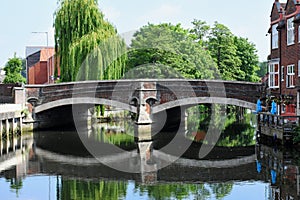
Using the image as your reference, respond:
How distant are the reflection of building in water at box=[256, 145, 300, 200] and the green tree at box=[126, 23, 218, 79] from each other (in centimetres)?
2104

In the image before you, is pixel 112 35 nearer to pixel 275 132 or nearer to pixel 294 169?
pixel 275 132

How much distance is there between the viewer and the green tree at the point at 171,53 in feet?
138

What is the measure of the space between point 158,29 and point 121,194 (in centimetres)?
3090

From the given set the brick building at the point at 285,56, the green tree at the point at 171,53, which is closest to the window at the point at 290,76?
the brick building at the point at 285,56

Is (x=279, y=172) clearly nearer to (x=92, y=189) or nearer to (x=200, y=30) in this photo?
(x=92, y=189)

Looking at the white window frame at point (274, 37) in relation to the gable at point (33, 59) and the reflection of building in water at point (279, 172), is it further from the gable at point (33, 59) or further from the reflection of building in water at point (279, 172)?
the gable at point (33, 59)

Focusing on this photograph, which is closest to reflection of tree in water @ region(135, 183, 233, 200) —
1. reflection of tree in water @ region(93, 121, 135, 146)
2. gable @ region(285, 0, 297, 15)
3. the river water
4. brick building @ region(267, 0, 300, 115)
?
the river water

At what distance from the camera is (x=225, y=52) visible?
151ft

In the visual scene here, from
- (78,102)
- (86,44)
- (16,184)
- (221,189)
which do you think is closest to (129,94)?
(78,102)

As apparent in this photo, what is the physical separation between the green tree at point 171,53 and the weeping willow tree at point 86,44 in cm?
880

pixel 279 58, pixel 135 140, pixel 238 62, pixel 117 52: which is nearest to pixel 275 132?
pixel 279 58

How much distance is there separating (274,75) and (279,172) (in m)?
→ 10.2

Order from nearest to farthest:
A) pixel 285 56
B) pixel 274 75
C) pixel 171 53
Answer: pixel 285 56 → pixel 274 75 → pixel 171 53

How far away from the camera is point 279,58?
25.1 metres
